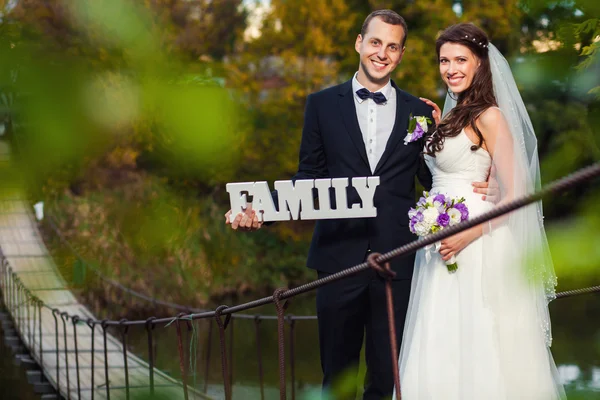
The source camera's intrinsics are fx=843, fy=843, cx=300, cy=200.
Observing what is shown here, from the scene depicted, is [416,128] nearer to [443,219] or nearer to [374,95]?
[374,95]

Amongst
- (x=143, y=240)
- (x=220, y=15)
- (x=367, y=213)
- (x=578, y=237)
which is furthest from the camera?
(x=367, y=213)

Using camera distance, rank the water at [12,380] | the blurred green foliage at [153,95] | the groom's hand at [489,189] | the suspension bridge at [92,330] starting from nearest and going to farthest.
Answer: the blurred green foliage at [153,95]
the suspension bridge at [92,330]
the groom's hand at [489,189]
the water at [12,380]

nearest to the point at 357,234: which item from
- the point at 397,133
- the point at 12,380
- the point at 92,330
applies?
the point at 397,133

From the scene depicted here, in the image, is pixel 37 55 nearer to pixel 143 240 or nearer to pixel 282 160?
pixel 143 240

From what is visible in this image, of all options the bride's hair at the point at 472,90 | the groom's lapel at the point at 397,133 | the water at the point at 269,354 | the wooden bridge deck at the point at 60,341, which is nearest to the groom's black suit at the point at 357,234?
the groom's lapel at the point at 397,133

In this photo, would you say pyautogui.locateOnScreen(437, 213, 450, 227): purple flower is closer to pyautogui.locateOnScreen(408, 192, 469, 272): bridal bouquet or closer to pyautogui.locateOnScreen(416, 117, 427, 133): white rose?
pyautogui.locateOnScreen(408, 192, 469, 272): bridal bouquet

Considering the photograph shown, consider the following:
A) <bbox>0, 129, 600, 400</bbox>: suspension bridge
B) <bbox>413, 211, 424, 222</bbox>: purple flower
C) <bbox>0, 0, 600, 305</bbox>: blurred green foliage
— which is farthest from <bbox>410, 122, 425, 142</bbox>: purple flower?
<bbox>0, 0, 600, 305</bbox>: blurred green foliage

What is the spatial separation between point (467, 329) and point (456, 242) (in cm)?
24

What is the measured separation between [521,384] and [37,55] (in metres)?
1.84

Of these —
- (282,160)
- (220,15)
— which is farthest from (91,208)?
(220,15)

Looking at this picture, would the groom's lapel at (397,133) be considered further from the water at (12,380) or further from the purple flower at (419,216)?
the water at (12,380)

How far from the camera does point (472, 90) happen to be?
2.35 metres

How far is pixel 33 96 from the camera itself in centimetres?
56

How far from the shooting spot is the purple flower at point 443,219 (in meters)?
2.21
